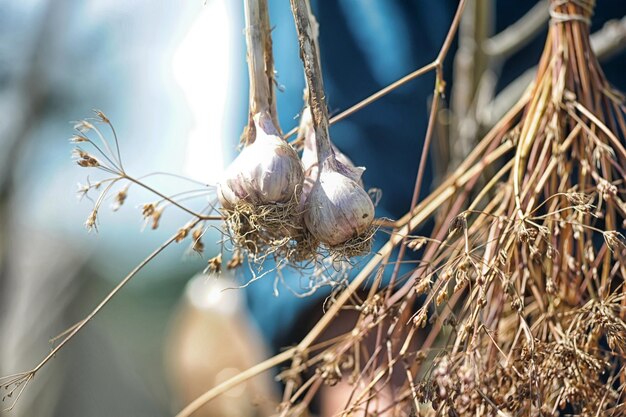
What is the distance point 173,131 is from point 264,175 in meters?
1.90

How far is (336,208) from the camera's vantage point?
410mm

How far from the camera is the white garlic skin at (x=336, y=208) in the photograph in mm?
413

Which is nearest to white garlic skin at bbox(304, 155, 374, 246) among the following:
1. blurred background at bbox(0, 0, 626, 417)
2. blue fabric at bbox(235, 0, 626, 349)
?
blurred background at bbox(0, 0, 626, 417)

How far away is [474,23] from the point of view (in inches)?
35.9

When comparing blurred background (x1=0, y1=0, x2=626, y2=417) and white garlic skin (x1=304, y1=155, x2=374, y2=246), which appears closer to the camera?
white garlic skin (x1=304, y1=155, x2=374, y2=246)

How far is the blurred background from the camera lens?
1.00 meters

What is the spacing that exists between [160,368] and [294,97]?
2517mm

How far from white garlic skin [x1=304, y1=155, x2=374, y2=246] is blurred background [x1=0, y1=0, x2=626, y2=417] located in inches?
4.7

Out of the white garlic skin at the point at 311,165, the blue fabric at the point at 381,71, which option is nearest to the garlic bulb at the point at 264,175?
the white garlic skin at the point at 311,165

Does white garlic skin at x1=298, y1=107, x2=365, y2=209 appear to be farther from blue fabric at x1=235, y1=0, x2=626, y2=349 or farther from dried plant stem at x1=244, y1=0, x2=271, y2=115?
blue fabric at x1=235, y1=0, x2=626, y2=349

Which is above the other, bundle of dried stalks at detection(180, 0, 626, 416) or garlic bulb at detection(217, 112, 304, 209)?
garlic bulb at detection(217, 112, 304, 209)

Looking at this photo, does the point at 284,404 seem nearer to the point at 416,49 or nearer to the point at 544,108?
the point at 544,108

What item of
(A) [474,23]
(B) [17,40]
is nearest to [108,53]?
(B) [17,40]

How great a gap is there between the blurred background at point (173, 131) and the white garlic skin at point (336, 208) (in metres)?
0.12
